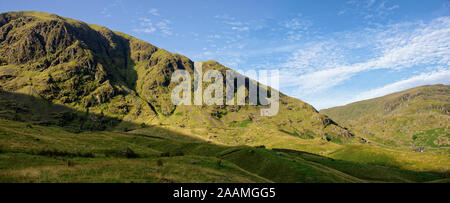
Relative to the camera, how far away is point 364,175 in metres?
95.2

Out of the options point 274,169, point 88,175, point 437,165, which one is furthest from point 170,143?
point 437,165

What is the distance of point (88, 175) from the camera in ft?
70.2
